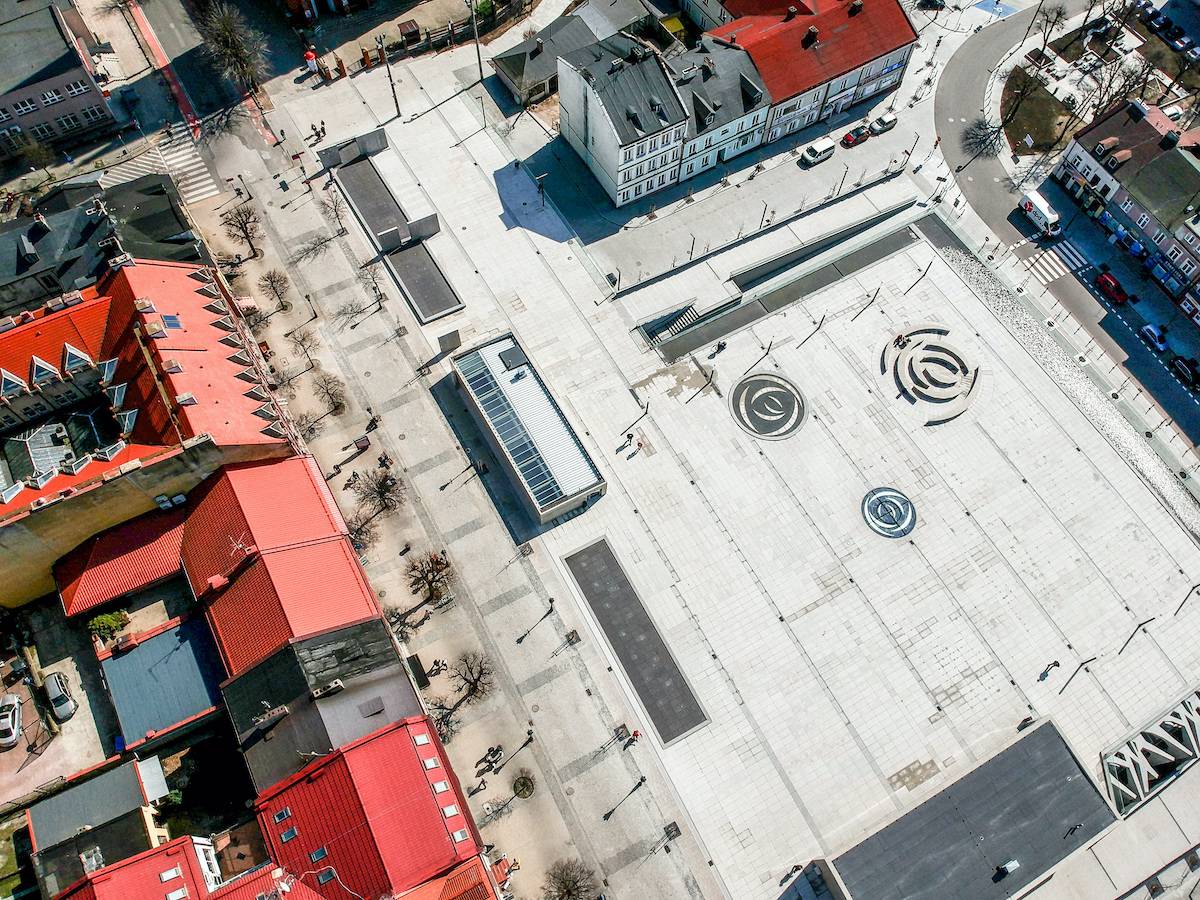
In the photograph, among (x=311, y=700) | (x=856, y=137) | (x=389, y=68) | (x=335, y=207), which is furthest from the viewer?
(x=389, y=68)

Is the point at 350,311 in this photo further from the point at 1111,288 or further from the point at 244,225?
the point at 1111,288

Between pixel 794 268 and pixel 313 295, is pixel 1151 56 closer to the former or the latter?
pixel 794 268

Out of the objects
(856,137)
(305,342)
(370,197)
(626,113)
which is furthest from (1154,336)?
(305,342)

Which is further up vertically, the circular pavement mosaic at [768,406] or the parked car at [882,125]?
the parked car at [882,125]

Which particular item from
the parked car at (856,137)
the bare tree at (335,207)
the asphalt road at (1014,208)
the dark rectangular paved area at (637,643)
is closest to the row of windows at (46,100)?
the bare tree at (335,207)

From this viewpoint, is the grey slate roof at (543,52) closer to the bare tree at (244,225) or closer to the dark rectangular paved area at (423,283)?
the dark rectangular paved area at (423,283)

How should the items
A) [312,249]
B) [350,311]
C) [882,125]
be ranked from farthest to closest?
[882,125]
[312,249]
[350,311]
